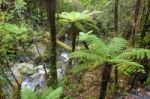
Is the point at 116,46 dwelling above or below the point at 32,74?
above

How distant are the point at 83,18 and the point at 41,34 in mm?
1499

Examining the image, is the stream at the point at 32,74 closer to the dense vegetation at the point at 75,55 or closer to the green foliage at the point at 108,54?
the dense vegetation at the point at 75,55

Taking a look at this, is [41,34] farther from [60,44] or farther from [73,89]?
[60,44]

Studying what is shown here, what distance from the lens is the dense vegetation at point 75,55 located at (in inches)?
230

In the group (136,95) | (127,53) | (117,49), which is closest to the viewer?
(127,53)

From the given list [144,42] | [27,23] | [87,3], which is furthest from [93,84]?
[87,3]

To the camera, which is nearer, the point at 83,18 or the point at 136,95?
the point at 136,95

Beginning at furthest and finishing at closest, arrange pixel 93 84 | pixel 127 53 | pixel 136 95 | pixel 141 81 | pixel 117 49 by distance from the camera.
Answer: pixel 93 84
pixel 141 81
pixel 136 95
pixel 117 49
pixel 127 53

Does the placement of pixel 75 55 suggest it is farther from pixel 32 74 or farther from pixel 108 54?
pixel 32 74

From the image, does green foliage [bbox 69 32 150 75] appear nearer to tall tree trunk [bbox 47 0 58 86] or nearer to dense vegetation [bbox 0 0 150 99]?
dense vegetation [bbox 0 0 150 99]

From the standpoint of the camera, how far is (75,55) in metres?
5.76

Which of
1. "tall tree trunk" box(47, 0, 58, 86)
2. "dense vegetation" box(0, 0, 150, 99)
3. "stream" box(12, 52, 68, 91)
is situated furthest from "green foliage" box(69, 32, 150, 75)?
"stream" box(12, 52, 68, 91)

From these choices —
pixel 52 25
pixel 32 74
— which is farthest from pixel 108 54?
pixel 32 74

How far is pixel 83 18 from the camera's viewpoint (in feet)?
29.5
